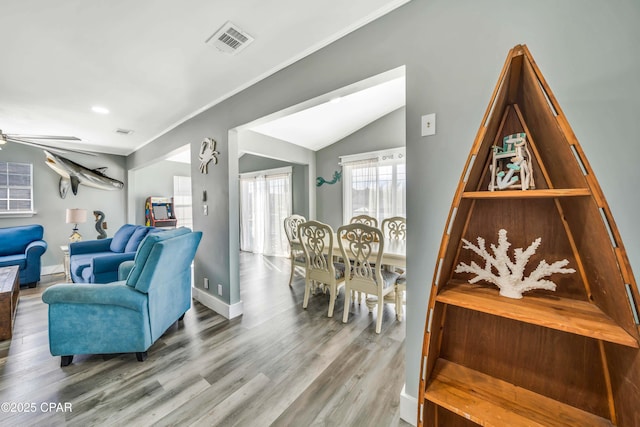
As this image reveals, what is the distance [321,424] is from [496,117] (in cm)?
172

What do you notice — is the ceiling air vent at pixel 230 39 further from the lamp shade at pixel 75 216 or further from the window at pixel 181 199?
the window at pixel 181 199

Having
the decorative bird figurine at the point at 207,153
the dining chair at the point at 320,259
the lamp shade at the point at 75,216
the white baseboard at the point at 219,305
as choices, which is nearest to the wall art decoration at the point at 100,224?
the lamp shade at the point at 75,216

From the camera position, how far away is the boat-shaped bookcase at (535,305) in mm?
687

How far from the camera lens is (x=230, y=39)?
5.82 feet

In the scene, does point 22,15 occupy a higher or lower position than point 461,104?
higher

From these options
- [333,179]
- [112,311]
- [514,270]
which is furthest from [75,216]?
[514,270]

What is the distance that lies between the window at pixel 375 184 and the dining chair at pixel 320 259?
79.5 inches

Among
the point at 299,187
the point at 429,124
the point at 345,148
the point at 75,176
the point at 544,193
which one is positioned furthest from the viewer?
the point at 299,187

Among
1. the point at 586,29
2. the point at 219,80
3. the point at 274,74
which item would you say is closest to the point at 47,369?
the point at 219,80

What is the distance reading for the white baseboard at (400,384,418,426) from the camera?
1.41 meters

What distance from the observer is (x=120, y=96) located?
2652 mm

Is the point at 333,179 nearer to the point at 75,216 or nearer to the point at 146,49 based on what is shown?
the point at 146,49

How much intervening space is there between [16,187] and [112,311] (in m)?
4.48

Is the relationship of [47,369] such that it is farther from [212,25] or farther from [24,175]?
[24,175]
